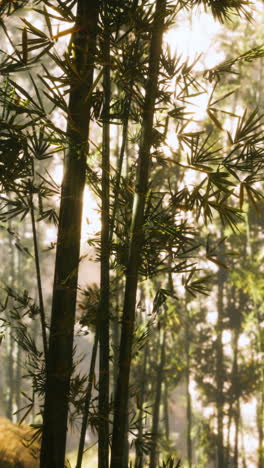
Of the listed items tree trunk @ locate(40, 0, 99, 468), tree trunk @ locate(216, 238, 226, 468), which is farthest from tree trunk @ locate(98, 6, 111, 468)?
tree trunk @ locate(216, 238, 226, 468)

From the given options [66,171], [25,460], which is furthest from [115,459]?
[25,460]

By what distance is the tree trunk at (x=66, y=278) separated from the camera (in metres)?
2.27

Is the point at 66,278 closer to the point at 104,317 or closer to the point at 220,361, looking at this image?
the point at 104,317

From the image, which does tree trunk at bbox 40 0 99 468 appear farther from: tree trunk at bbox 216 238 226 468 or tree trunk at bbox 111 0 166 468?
tree trunk at bbox 216 238 226 468

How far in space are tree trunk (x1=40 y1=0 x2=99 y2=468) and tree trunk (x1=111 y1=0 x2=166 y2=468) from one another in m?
0.29

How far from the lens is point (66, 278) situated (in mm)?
2262

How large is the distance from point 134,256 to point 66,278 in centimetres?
35

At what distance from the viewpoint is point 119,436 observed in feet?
6.98

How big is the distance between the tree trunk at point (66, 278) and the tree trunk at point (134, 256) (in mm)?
290

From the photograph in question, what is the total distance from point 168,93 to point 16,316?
1.52 m

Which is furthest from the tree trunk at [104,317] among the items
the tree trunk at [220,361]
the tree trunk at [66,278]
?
the tree trunk at [220,361]

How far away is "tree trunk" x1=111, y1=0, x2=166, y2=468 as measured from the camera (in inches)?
84.0

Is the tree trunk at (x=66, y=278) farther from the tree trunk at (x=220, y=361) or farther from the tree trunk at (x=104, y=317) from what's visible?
the tree trunk at (x=220, y=361)

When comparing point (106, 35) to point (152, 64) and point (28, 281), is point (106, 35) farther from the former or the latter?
point (28, 281)
